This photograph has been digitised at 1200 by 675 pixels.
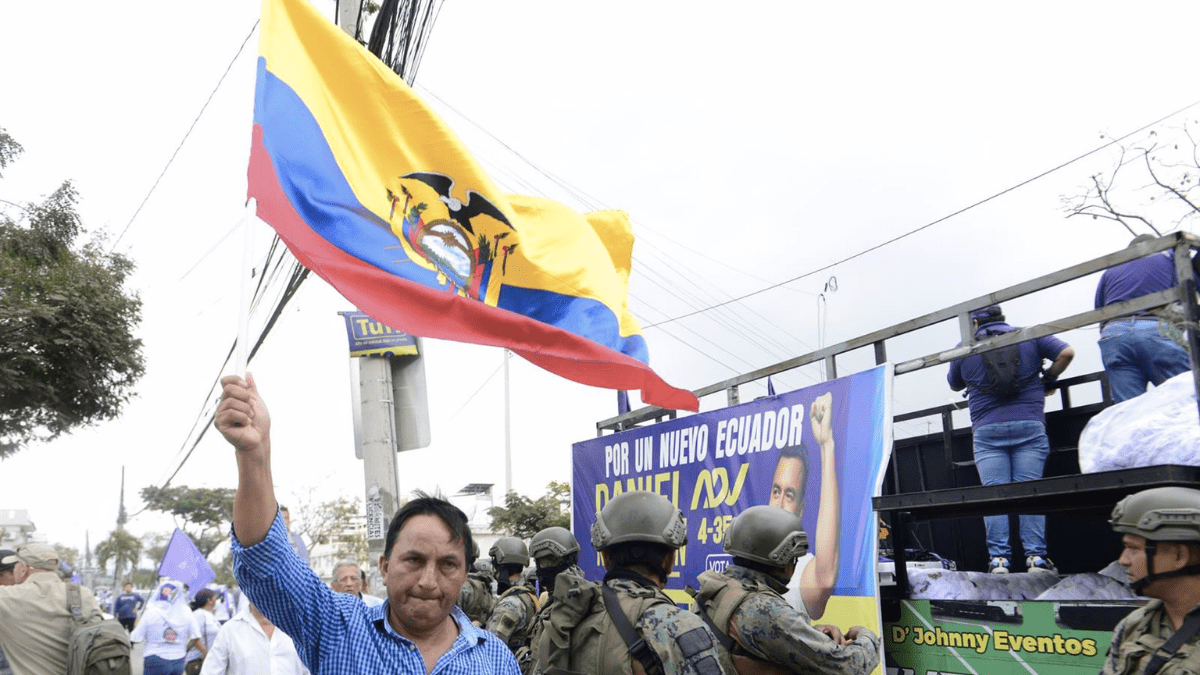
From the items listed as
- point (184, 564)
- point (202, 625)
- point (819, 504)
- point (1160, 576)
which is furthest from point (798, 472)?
point (184, 564)

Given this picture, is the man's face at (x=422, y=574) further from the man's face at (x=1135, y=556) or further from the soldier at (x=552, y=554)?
the soldier at (x=552, y=554)

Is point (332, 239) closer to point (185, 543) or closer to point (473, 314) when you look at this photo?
point (473, 314)

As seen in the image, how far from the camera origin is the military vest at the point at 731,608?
4.09 metres

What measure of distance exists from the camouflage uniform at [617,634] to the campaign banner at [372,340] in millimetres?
4579

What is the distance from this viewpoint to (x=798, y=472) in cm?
588

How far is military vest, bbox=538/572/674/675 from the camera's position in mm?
3723

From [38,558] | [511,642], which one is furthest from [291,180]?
[511,642]

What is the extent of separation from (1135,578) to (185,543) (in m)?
14.5

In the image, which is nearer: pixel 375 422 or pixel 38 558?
pixel 38 558

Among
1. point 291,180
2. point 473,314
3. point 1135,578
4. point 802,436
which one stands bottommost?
point 1135,578

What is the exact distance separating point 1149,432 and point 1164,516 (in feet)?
3.53

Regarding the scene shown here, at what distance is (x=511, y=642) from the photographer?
20.5 feet

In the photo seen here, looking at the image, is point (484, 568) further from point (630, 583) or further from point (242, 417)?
point (242, 417)

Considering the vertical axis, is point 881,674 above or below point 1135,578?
below
